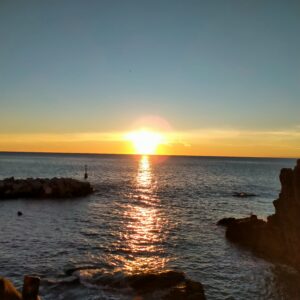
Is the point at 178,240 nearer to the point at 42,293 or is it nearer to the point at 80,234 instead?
the point at 80,234

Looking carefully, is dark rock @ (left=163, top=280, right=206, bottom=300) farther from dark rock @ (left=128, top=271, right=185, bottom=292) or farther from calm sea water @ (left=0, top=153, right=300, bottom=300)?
calm sea water @ (left=0, top=153, right=300, bottom=300)

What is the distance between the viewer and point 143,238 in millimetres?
40594

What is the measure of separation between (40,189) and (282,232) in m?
49.3

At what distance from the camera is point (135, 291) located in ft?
79.4

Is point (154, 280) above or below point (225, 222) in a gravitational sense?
above

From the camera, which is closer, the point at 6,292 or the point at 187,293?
the point at 6,292

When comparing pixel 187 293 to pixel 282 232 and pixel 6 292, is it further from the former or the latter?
pixel 282 232

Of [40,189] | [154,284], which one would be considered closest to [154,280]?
[154,284]

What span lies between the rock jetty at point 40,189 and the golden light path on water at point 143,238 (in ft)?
47.0

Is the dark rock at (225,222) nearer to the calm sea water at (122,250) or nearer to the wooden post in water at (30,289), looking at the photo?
the calm sea water at (122,250)

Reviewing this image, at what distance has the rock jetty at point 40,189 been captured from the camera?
2753 inches

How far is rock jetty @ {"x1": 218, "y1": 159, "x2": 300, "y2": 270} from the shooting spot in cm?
3400

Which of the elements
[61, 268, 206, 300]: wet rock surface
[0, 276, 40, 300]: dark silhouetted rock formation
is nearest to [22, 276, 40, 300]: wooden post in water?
[0, 276, 40, 300]: dark silhouetted rock formation

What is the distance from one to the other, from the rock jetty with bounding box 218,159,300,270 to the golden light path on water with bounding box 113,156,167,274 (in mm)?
8951
